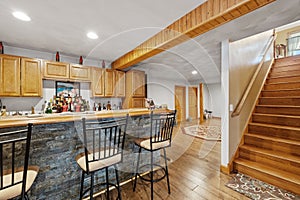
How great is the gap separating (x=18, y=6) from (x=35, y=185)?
6.97 ft

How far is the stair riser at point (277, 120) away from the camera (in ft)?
8.52

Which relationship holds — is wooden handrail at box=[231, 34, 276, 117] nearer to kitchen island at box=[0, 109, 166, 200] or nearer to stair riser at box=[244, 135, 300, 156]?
stair riser at box=[244, 135, 300, 156]

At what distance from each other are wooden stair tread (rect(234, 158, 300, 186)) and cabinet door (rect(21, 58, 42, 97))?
414 cm

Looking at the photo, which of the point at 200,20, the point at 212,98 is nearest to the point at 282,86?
the point at 200,20

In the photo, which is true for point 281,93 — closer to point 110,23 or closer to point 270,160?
point 270,160

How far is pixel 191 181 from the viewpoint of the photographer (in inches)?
86.7

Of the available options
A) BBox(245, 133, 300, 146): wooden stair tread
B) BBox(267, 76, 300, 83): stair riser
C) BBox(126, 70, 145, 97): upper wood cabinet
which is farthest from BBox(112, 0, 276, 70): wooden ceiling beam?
BBox(267, 76, 300, 83): stair riser

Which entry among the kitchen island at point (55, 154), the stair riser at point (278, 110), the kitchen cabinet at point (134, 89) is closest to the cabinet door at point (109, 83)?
the kitchen cabinet at point (134, 89)

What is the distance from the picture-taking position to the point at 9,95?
261 cm

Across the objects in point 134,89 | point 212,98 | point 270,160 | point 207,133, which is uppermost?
point 134,89

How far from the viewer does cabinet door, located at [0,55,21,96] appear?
2.54m

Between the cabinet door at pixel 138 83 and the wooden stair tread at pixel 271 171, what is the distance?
2786 mm

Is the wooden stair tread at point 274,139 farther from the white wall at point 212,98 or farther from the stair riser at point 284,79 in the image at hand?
the white wall at point 212,98

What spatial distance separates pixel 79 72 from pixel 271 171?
4.22 m
